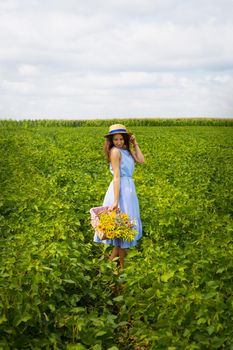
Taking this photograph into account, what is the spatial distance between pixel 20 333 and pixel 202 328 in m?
1.66

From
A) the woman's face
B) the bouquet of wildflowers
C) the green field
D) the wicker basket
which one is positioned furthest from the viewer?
the woman's face

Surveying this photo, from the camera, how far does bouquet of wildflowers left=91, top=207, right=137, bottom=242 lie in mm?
6328

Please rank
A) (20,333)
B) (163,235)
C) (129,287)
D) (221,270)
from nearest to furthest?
(20,333) → (221,270) → (129,287) → (163,235)

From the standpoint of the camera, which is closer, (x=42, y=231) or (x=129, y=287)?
(x=129, y=287)

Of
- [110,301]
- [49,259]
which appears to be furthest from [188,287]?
[49,259]

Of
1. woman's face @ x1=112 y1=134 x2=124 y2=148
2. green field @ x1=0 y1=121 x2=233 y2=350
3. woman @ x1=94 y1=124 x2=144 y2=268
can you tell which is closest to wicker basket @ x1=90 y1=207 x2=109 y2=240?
woman @ x1=94 y1=124 x2=144 y2=268

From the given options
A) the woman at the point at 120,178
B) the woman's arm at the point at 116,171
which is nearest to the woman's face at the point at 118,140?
the woman at the point at 120,178

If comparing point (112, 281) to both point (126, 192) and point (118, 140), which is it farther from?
point (118, 140)

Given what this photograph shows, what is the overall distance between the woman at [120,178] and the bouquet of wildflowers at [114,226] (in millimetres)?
190

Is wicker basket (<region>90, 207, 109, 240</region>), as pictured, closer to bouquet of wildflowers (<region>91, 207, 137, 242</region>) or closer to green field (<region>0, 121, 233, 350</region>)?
bouquet of wildflowers (<region>91, 207, 137, 242</region>)

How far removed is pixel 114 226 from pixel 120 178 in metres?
0.78

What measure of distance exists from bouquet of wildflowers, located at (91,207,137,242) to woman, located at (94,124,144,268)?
0.19 m

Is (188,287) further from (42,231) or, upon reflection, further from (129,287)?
(42,231)

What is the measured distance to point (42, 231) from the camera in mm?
7035
